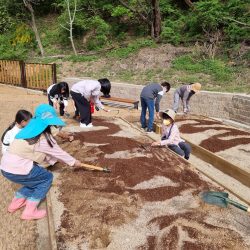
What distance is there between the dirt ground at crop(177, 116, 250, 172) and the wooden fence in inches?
242

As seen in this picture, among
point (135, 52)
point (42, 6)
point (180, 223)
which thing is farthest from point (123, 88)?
point (42, 6)

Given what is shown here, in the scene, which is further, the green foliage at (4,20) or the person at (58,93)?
the green foliage at (4,20)

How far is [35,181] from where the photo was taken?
11.6ft

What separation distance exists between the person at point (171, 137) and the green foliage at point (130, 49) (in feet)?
29.5

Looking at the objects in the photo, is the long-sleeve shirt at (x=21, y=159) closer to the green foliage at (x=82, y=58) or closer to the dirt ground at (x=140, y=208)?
the dirt ground at (x=140, y=208)

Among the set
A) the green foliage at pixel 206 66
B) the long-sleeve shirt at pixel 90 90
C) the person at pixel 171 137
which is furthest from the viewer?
the green foliage at pixel 206 66

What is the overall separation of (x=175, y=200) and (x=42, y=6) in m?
19.2

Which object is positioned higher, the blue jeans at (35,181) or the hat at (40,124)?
the hat at (40,124)

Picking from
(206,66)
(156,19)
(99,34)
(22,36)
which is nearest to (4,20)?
(22,36)

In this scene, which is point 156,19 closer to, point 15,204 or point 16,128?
point 16,128

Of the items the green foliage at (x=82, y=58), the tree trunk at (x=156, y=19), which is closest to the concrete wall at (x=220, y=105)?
the green foliage at (x=82, y=58)

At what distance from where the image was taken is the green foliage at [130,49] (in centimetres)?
1393

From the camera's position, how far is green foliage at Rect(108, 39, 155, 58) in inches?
548

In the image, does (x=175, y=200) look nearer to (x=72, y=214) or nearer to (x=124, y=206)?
(x=124, y=206)
